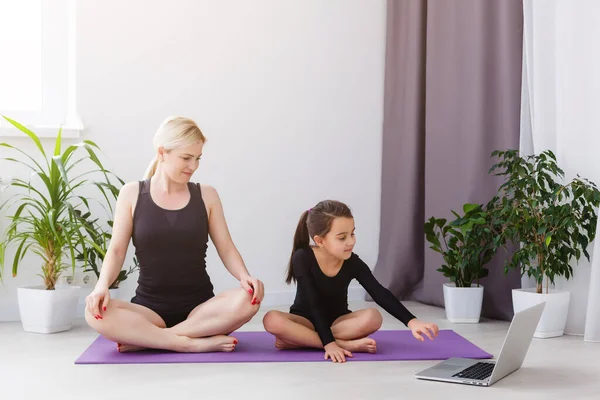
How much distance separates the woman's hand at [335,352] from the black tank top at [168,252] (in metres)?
0.50

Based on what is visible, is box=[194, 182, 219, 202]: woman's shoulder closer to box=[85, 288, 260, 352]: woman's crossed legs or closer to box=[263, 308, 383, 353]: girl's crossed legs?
box=[85, 288, 260, 352]: woman's crossed legs

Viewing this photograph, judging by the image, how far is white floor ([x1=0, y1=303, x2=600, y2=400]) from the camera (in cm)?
224

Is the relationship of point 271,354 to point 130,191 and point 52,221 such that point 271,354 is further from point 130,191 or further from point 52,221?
point 52,221

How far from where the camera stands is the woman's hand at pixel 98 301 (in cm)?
261

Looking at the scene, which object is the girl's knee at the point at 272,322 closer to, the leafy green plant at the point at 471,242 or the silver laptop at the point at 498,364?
the silver laptop at the point at 498,364

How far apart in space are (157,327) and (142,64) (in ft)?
5.41

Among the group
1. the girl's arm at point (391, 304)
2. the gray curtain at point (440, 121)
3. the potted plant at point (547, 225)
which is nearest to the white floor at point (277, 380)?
the girl's arm at point (391, 304)

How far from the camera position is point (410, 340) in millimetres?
3084

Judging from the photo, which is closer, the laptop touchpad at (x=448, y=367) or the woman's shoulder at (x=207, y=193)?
the laptop touchpad at (x=448, y=367)

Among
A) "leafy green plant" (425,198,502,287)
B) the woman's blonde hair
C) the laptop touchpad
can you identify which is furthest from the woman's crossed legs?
"leafy green plant" (425,198,502,287)

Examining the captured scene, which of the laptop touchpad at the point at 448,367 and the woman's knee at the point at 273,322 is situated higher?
the woman's knee at the point at 273,322

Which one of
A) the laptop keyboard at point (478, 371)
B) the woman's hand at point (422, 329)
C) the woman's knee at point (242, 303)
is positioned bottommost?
the laptop keyboard at point (478, 371)

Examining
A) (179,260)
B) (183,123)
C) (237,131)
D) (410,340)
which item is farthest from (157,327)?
(237,131)

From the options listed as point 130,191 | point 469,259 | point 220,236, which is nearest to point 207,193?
point 220,236
